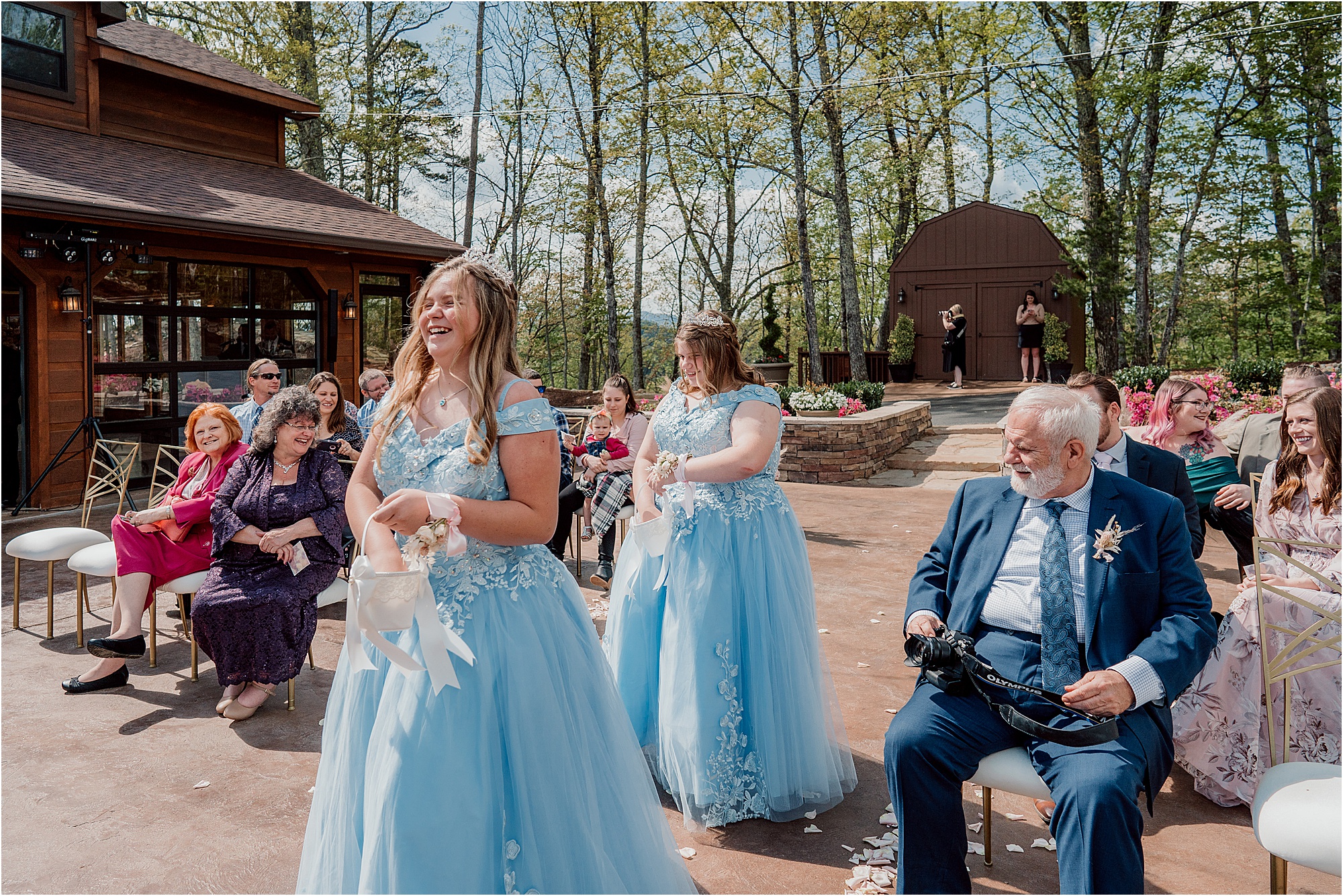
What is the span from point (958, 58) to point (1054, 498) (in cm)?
2018

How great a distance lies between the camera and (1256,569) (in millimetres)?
2855

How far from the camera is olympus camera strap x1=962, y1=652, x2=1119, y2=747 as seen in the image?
233 centimetres

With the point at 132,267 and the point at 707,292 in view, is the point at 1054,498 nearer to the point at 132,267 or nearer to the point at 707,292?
the point at 132,267

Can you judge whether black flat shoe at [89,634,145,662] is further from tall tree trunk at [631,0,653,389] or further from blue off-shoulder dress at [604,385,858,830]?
tall tree trunk at [631,0,653,389]

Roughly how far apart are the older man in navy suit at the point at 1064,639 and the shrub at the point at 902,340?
19.0 metres

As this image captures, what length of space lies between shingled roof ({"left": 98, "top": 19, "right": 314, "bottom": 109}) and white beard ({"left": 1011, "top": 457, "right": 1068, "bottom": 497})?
12998 mm

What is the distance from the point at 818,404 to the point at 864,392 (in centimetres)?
178

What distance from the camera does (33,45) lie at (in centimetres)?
1034

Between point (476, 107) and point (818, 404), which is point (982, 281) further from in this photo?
point (476, 107)

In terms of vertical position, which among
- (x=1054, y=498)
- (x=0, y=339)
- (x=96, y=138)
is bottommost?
(x=1054, y=498)

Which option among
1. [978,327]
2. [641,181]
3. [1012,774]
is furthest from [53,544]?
[978,327]

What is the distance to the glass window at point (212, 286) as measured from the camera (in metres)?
11.0

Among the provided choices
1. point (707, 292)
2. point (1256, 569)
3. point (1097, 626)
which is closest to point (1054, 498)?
point (1097, 626)

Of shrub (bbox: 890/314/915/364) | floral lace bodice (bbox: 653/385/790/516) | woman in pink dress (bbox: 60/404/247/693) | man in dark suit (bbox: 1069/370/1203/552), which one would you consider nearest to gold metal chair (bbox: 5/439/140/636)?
woman in pink dress (bbox: 60/404/247/693)
